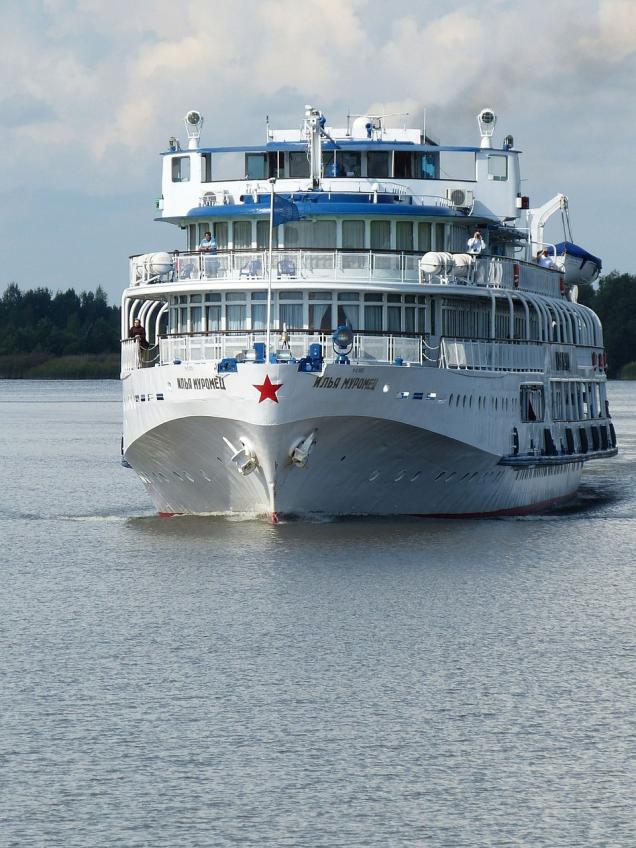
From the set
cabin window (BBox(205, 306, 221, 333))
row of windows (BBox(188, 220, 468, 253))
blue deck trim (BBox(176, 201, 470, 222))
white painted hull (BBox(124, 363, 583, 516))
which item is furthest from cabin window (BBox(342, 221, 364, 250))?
white painted hull (BBox(124, 363, 583, 516))

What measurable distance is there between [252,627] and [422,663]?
4.08 metres

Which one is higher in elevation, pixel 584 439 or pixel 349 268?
pixel 349 268

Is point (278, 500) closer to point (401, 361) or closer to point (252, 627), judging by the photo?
point (401, 361)

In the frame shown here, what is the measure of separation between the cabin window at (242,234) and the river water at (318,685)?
711 cm

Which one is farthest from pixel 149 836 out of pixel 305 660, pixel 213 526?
pixel 213 526

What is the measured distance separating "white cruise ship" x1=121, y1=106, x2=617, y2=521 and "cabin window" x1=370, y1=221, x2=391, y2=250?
0.16 feet

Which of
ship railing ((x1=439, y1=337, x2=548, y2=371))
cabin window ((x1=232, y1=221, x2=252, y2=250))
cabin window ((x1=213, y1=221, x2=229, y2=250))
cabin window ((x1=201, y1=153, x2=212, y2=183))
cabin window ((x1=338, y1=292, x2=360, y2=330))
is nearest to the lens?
cabin window ((x1=338, y1=292, x2=360, y2=330))

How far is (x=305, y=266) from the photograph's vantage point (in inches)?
1594

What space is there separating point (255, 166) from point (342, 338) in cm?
939

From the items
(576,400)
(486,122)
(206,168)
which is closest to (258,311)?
(206,168)

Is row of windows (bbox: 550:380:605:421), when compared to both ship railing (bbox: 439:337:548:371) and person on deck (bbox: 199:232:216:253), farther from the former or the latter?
person on deck (bbox: 199:232:216:253)

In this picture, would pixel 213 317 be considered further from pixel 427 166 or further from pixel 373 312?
pixel 427 166

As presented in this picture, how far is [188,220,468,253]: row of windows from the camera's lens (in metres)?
42.8

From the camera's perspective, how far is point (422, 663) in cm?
2686
